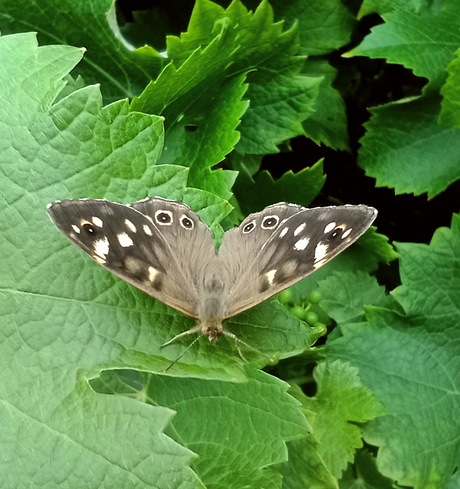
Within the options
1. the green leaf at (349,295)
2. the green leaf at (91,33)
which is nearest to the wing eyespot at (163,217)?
the green leaf at (91,33)

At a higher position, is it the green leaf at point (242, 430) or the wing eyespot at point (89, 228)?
the wing eyespot at point (89, 228)

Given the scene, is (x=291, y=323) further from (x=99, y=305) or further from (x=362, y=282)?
(x=362, y=282)

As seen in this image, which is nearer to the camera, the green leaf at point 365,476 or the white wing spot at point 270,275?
the white wing spot at point 270,275

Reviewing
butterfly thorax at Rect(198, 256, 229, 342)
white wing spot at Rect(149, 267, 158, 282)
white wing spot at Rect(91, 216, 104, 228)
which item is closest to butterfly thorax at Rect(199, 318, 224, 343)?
butterfly thorax at Rect(198, 256, 229, 342)

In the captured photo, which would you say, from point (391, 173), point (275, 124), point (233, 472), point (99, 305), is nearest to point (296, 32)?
point (275, 124)

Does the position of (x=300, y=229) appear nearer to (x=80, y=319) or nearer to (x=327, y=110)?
(x=80, y=319)

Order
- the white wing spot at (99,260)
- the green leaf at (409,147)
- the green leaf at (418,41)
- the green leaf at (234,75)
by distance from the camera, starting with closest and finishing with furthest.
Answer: the white wing spot at (99,260) < the green leaf at (234,75) < the green leaf at (418,41) < the green leaf at (409,147)

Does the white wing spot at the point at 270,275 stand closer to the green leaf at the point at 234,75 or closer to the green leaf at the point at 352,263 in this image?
the green leaf at the point at 234,75
